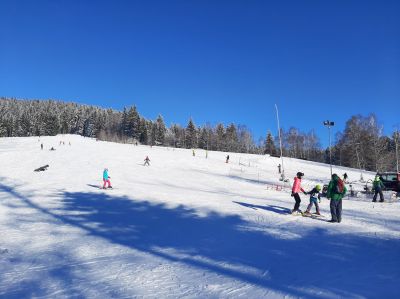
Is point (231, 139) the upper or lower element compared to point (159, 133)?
lower

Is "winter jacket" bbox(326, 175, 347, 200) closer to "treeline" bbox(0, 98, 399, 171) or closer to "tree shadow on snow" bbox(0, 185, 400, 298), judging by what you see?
"tree shadow on snow" bbox(0, 185, 400, 298)

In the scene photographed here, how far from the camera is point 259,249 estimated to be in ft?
34.6

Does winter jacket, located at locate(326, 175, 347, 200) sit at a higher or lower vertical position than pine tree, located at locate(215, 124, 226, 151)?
lower

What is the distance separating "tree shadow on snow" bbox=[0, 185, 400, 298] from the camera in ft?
25.2

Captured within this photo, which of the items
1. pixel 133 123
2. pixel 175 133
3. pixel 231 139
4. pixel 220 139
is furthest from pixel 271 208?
pixel 175 133

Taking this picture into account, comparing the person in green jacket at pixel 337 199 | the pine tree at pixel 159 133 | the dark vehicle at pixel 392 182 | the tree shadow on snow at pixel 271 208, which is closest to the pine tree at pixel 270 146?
the pine tree at pixel 159 133

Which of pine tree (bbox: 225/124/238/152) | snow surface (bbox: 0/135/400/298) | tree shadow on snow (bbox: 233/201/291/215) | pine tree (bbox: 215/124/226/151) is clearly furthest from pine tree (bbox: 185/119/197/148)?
tree shadow on snow (bbox: 233/201/291/215)

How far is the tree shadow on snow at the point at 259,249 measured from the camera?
768 cm

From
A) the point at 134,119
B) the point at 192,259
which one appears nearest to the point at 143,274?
the point at 192,259

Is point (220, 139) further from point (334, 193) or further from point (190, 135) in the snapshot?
point (334, 193)

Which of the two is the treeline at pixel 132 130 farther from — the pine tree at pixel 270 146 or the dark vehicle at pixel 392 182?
the dark vehicle at pixel 392 182

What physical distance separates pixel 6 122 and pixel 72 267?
13060 centimetres

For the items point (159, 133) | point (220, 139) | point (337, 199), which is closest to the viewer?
point (337, 199)

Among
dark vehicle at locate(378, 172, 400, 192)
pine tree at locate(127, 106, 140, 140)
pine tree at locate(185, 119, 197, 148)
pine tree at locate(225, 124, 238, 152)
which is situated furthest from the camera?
pine tree at locate(225, 124, 238, 152)
